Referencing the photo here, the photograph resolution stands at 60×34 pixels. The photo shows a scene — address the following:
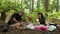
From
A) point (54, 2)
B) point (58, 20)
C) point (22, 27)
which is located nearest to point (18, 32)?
point (22, 27)

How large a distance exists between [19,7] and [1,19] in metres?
2.35

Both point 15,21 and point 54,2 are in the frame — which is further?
point 54,2

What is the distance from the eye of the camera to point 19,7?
1393 centimetres

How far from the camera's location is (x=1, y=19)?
476 inches

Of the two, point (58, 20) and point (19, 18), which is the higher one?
point (19, 18)

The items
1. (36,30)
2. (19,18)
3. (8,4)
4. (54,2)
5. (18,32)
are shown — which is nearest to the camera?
(18,32)

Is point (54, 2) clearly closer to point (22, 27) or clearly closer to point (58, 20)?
point (58, 20)

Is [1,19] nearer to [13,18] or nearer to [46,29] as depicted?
[13,18]

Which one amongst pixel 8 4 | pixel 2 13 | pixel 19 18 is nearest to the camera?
pixel 19 18

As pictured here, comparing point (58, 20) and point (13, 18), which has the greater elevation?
point (13, 18)

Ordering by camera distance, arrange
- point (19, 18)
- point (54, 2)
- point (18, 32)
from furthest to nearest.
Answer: point (54, 2) < point (19, 18) < point (18, 32)

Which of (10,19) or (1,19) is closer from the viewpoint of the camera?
(10,19)

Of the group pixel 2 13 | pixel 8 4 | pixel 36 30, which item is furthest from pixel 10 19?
pixel 8 4

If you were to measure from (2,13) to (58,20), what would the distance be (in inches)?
161
